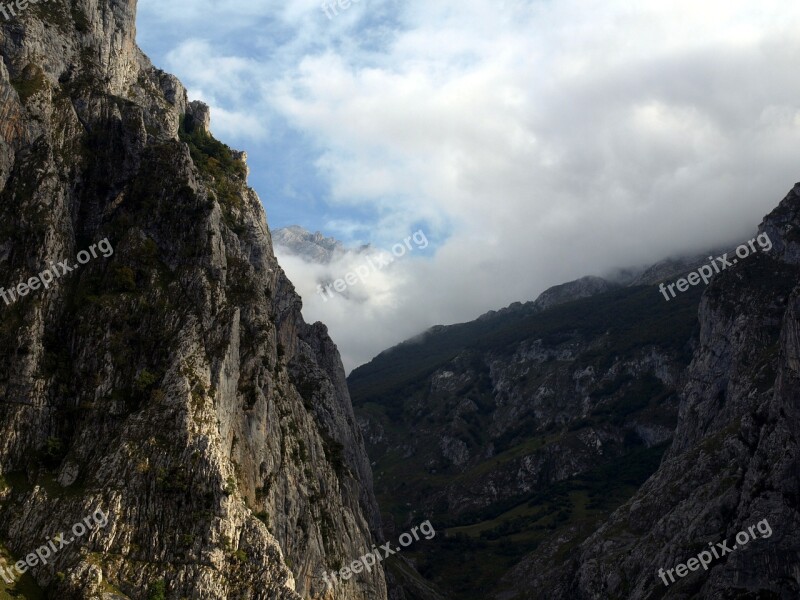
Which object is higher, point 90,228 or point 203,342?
point 90,228

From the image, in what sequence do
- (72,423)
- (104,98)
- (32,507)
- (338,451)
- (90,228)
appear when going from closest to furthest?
(32,507) < (72,423) < (90,228) < (104,98) < (338,451)

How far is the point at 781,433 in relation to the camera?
161m

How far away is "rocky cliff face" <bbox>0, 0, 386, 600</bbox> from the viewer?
9781 centimetres

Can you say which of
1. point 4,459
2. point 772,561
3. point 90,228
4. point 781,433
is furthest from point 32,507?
point 781,433

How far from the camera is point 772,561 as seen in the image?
145m

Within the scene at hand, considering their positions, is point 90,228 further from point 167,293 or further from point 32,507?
point 32,507

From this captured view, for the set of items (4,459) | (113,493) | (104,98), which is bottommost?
(113,493)

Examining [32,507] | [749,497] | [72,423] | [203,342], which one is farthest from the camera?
[749,497]

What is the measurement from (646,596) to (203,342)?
106504 mm

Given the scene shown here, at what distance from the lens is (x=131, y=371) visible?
11350cm

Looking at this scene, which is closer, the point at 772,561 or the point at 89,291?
the point at 89,291

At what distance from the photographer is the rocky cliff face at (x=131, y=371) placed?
321ft

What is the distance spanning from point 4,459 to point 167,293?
108ft

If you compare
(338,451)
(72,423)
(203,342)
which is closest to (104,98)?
(203,342)
